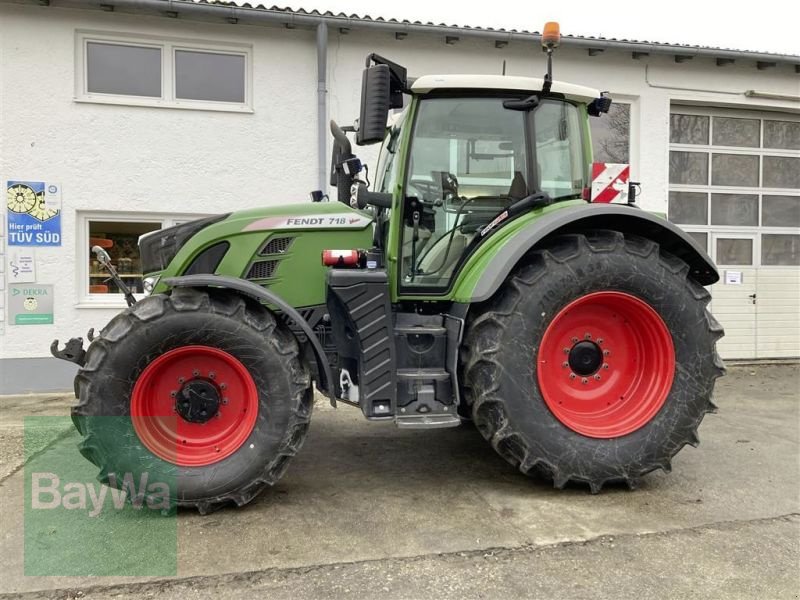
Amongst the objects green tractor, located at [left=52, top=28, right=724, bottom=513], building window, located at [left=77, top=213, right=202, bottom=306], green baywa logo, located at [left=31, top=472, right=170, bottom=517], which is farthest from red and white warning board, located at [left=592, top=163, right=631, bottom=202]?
building window, located at [left=77, top=213, right=202, bottom=306]

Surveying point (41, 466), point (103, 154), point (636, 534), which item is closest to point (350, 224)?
point (636, 534)

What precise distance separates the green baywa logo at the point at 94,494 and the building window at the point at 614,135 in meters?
7.06

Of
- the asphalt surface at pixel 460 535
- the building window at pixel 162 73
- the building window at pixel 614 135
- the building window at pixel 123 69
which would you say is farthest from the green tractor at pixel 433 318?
the building window at pixel 614 135

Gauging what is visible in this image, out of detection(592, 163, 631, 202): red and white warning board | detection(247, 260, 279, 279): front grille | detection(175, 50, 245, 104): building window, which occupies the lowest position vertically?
detection(247, 260, 279, 279): front grille

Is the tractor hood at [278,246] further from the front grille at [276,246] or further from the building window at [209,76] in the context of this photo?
the building window at [209,76]

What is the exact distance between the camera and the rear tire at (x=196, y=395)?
3.05 m

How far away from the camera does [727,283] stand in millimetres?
8664

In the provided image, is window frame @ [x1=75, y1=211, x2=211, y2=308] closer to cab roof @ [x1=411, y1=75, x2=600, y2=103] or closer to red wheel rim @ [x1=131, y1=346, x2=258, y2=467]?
red wheel rim @ [x1=131, y1=346, x2=258, y2=467]

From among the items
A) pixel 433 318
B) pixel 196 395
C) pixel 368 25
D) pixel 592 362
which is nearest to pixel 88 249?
pixel 368 25

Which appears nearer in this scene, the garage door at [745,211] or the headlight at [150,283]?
the headlight at [150,283]

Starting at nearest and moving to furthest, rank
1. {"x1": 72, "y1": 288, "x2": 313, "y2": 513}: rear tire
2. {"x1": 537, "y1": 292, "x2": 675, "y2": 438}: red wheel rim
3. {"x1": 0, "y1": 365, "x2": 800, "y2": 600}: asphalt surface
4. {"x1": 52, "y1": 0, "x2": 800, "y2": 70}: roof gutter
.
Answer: {"x1": 0, "y1": 365, "x2": 800, "y2": 600}: asphalt surface → {"x1": 72, "y1": 288, "x2": 313, "y2": 513}: rear tire → {"x1": 537, "y1": 292, "x2": 675, "y2": 438}: red wheel rim → {"x1": 52, "y1": 0, "x2": 800, "y2": 70}: roof gutter

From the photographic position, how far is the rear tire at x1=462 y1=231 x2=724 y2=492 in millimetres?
3311

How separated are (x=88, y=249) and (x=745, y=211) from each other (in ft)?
29.2

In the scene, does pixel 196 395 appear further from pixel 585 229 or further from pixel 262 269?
pixel 585 229
